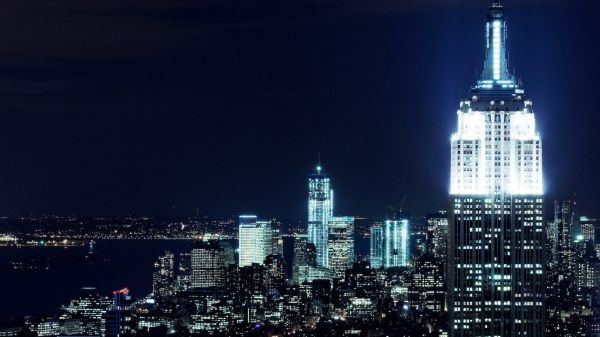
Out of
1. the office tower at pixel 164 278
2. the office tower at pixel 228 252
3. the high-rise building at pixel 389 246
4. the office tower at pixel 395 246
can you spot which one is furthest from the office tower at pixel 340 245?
the office tower at pixel 164 278

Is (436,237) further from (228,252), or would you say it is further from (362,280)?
(228,252)

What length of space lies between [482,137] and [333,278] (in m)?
29.8

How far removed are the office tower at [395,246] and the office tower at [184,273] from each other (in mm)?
7021

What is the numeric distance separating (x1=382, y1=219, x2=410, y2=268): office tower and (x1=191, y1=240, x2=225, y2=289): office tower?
575 centimetres

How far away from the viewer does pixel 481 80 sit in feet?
67.9

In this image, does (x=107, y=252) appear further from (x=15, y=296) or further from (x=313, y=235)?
(x=313, y=235)

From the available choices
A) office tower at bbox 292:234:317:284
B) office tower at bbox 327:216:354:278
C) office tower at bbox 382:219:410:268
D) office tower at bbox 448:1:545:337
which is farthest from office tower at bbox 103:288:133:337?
office tower at bbox 448:1:545:337

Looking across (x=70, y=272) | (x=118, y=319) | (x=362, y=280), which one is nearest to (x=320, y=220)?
(x=362, y=280)

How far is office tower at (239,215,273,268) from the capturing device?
176 feet

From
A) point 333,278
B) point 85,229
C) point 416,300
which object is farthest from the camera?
point 85,229

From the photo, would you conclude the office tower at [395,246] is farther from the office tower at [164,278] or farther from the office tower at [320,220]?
the office tower at [164,278]

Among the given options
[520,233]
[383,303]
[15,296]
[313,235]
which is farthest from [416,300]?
[15,296]

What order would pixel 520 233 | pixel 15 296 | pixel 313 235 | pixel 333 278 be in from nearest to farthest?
1. pixel 520 233
2. pixel 333 278
3. pixel 313 235
4. pixel 15 296

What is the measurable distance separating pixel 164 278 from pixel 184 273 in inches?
36.4
